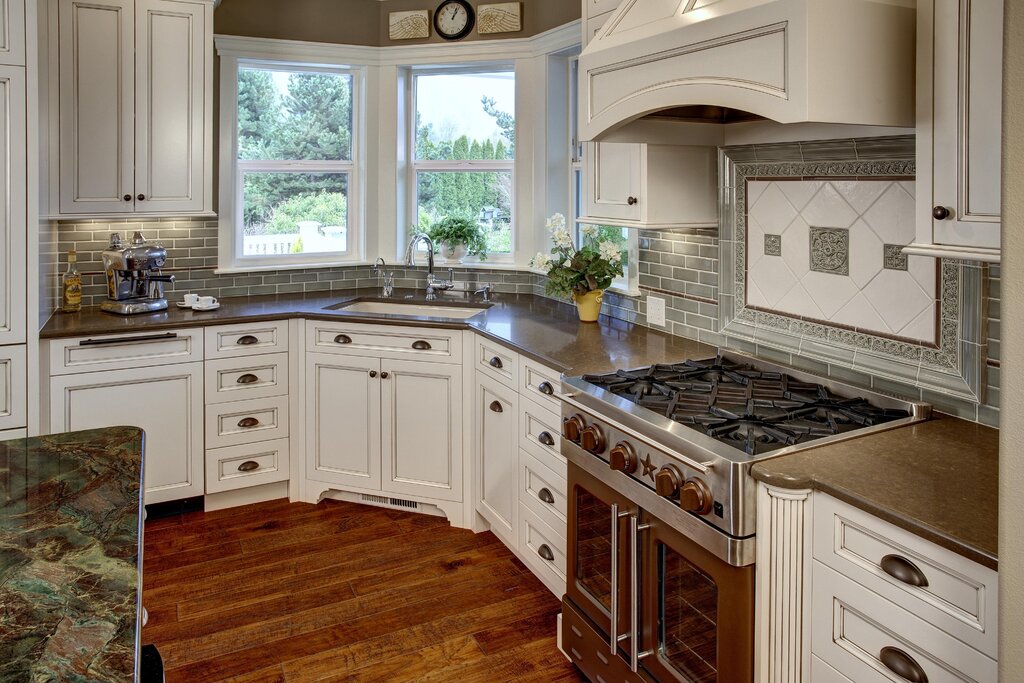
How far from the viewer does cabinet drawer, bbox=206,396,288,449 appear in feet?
12.5

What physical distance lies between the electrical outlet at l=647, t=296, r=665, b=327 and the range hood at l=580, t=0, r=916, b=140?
1259 mm

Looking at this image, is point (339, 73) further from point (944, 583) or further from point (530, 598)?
point (944, 583)

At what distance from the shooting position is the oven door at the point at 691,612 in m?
1.82

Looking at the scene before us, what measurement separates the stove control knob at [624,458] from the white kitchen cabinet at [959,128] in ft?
2.75

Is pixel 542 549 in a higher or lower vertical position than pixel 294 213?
lower

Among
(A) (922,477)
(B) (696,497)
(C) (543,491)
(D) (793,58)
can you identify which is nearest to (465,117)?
(C) (543,491)

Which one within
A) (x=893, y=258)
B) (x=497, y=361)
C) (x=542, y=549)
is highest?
(x=893, y=258)

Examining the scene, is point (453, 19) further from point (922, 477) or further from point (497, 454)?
point (922, 477)

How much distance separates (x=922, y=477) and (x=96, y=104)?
3622mm

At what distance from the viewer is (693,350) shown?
299cm

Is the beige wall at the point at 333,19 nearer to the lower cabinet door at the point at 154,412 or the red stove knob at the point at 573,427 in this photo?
the lower cabinet door at the point at 154,412

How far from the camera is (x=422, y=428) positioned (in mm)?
3734

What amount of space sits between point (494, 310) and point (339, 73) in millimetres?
1686

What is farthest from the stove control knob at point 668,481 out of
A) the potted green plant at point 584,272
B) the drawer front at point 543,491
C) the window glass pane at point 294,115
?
the window glass pane at point 294,115
